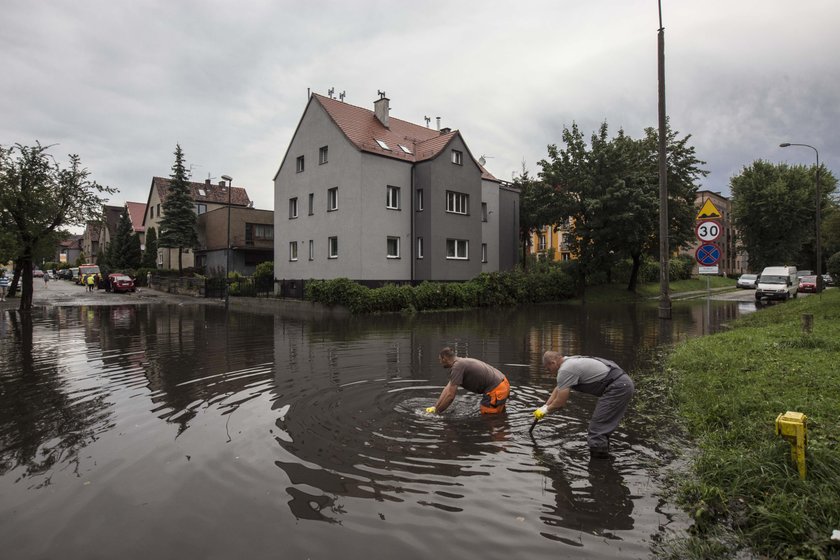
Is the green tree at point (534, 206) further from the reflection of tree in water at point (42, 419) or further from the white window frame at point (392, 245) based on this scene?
the reflection of tree in water at point (42, 419)

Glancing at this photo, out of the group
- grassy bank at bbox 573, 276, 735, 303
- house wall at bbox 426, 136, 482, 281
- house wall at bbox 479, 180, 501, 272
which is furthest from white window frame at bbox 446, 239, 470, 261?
grassy bank at bbox 573, 276, 735, 303

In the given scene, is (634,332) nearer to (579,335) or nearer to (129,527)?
(579,335)

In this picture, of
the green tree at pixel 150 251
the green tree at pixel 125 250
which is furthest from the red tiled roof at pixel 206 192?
the green tree at pixel 125 250

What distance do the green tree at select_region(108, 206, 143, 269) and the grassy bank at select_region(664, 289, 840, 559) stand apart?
6256cm

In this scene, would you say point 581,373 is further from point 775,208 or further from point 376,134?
point 775,208

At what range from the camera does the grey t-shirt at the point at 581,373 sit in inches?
229

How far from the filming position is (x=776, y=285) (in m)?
31.5

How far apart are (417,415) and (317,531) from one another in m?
3.32

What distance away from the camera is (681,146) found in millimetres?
36938

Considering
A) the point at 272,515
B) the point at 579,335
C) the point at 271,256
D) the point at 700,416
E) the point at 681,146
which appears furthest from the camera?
the point at 271,256

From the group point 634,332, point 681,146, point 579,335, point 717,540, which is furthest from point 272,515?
point 681,146

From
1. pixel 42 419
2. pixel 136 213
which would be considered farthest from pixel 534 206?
pixel 136 213

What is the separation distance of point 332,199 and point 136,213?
2086 inches

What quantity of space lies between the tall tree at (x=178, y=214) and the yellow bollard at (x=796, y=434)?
5064 cm
